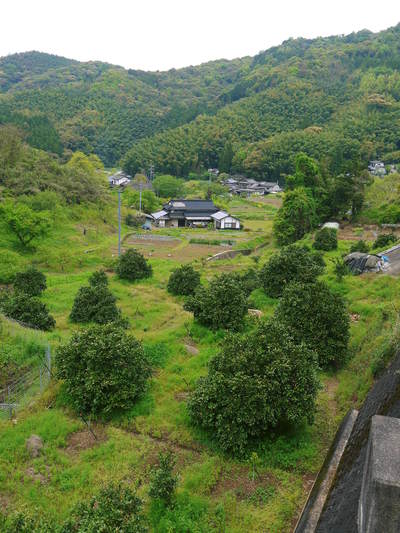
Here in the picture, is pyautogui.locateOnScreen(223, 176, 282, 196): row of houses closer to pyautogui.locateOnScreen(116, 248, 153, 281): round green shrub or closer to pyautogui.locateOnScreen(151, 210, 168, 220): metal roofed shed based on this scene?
pyautogui.locateOnScreen(151, 210, 168, 220): metal roofed shed

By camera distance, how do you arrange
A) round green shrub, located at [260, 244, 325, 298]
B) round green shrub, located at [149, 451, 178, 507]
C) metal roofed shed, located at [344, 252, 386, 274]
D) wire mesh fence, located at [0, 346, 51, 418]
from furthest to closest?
metal roofed shed, located at [344, 252, 386, 274], round green shrub, located at [260, 244, 325, 298], wire mesh fence, located at [0, 346, 51, 418], round green shrub, located at [149, 451, 178, 507]

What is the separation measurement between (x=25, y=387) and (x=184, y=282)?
1114 centimetres

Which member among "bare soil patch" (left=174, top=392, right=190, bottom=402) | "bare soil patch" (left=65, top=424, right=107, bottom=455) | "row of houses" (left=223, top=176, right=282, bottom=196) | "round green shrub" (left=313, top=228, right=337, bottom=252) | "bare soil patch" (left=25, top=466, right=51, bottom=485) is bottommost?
"bare soil patch" (left=65, top=424, right=107, bottom=455)

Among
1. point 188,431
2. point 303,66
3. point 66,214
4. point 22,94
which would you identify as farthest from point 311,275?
point 303,66

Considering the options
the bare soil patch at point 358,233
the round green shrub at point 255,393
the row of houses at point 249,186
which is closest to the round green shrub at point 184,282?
the round green shrub at point 255,393

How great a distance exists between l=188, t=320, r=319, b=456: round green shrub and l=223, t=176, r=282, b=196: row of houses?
61.5 m

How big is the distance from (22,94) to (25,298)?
12045 cm

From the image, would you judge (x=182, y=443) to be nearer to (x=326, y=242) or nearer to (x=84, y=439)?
(x=84, y=439)

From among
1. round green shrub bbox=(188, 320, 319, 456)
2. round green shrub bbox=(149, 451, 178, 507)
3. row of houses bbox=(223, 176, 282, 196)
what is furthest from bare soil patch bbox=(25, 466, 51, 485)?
row of houses bbox=(223, 176, 282, 196)

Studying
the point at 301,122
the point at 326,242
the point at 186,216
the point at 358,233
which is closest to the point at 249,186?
the point at 186,216

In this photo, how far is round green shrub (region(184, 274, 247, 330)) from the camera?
15.2 metres

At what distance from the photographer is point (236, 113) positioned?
339ft

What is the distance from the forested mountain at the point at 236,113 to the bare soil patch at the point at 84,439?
3308 cm

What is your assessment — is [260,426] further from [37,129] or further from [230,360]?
[37,129]
